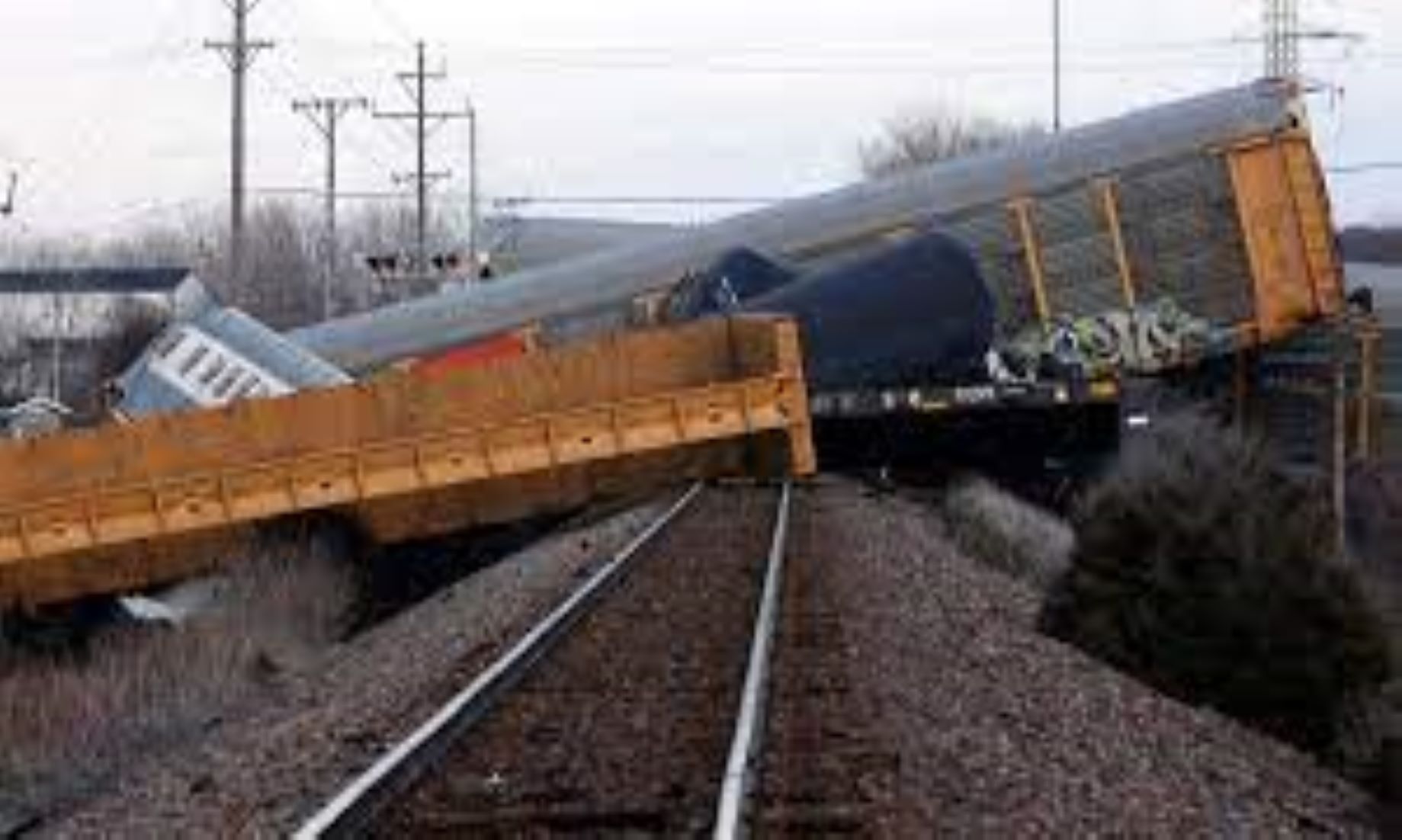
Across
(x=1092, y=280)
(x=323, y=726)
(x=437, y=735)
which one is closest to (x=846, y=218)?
(x=1092, y=280)

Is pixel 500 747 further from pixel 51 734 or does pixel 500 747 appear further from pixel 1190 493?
pixel 1190 493

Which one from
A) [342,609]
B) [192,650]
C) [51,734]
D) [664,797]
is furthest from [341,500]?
[664,797]

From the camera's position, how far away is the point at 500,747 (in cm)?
1261

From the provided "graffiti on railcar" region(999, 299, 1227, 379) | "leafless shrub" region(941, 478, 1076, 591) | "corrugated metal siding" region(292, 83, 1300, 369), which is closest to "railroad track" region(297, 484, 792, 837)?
"leafless shrub" region(941, 478, 1076, 591)

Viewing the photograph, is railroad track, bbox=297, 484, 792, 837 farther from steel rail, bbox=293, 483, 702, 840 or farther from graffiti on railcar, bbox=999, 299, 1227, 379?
graffiti on railcar, bbox=999, 299, 1227, 379

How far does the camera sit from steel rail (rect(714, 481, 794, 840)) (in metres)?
9.91

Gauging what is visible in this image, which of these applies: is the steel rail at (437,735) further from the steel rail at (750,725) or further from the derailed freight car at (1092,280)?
the derailed freight car at (1092,280)

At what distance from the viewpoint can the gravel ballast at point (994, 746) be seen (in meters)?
10.6

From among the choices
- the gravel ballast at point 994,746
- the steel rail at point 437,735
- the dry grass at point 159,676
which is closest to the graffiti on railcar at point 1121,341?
the dry grass at point 159,676

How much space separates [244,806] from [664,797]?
6.33 ft

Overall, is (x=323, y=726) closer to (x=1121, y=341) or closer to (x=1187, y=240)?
(x=1121, y=341)

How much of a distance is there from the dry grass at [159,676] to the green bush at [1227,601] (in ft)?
20.0

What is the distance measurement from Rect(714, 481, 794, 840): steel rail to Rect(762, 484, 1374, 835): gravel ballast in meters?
0.11

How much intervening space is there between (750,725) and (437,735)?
1.57 m
